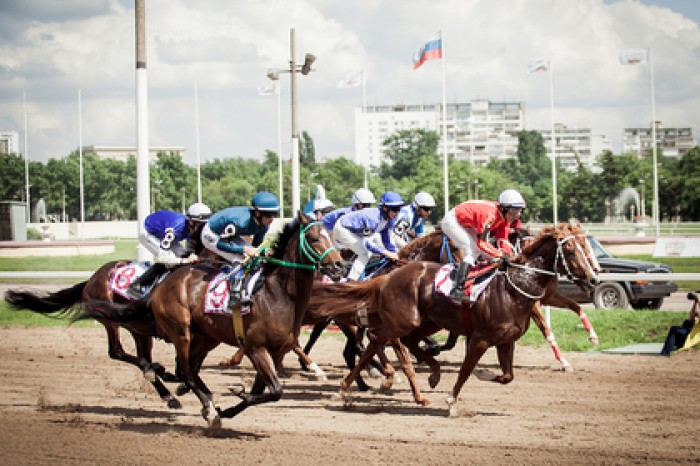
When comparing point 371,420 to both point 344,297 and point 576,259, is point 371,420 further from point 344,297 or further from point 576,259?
point 576,259

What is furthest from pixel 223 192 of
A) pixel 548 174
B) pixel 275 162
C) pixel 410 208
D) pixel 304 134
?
pixel 410 208

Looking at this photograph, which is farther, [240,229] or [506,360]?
[506,360]

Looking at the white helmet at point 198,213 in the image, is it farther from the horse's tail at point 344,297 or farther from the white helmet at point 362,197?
the white helmet at point 362,197

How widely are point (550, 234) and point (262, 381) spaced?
11.2ft

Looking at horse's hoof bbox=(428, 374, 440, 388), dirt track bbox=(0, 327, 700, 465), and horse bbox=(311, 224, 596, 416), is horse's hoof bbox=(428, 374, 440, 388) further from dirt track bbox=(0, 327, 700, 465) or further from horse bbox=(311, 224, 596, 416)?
dirt track bbox=(0, 327, 700, 465)

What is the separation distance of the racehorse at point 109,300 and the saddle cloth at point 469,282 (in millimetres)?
3160

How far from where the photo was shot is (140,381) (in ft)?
38.3

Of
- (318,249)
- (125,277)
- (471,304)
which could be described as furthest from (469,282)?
(125,277)

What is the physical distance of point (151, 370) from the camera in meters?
10.0

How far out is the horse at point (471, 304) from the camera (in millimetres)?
9258

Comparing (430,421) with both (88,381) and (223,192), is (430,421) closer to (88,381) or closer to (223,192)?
(88,381)

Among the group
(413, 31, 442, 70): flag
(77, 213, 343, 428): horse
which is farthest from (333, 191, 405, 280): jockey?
(413, 31, 442, 70): flag

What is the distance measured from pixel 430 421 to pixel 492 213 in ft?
7.99

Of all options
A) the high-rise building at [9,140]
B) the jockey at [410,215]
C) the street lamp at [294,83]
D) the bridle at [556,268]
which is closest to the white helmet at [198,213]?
the jockey at [410,215]
